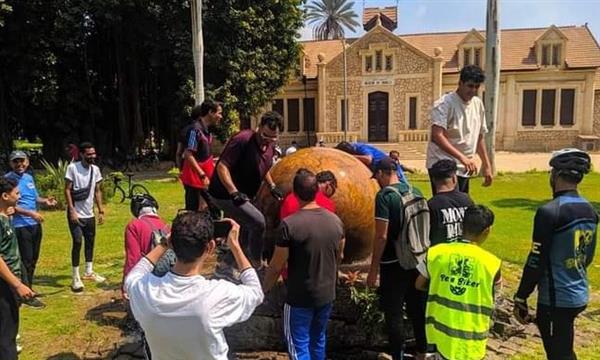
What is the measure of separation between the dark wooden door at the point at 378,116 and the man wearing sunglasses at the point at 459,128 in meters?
34.2

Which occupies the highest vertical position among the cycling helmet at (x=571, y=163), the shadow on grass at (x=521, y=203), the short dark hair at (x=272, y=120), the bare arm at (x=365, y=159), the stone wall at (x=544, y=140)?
the short dark hair at (x=272, y=120)

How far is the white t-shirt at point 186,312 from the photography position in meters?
2.85

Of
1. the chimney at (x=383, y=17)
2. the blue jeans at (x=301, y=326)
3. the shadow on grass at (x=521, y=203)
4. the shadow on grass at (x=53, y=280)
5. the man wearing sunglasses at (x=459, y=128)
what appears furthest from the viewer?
the chimney at (x=383, y=17)

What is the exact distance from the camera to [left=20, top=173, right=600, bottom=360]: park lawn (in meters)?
5.96

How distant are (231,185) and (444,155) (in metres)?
2.09

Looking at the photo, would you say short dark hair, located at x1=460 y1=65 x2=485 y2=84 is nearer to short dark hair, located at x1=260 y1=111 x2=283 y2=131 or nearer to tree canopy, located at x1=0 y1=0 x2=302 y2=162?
short dark hair, located at x1=260 y1=111 x2=283 y2=131

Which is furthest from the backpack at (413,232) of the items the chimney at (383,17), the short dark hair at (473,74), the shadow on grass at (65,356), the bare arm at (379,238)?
the chimney at (383,17)

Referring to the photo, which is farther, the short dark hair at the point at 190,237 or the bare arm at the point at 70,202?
the bare arm at the point at 70,202

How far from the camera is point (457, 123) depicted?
5.47 meters

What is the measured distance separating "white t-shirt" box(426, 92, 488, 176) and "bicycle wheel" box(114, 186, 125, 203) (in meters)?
13.8

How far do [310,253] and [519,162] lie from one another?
29.7 m

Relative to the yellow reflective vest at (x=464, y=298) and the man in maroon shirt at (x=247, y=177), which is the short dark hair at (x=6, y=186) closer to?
the man in maroon shirt at (x=247, y=177)

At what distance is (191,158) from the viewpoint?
251 inches

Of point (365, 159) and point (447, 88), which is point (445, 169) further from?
point (447, 88)
